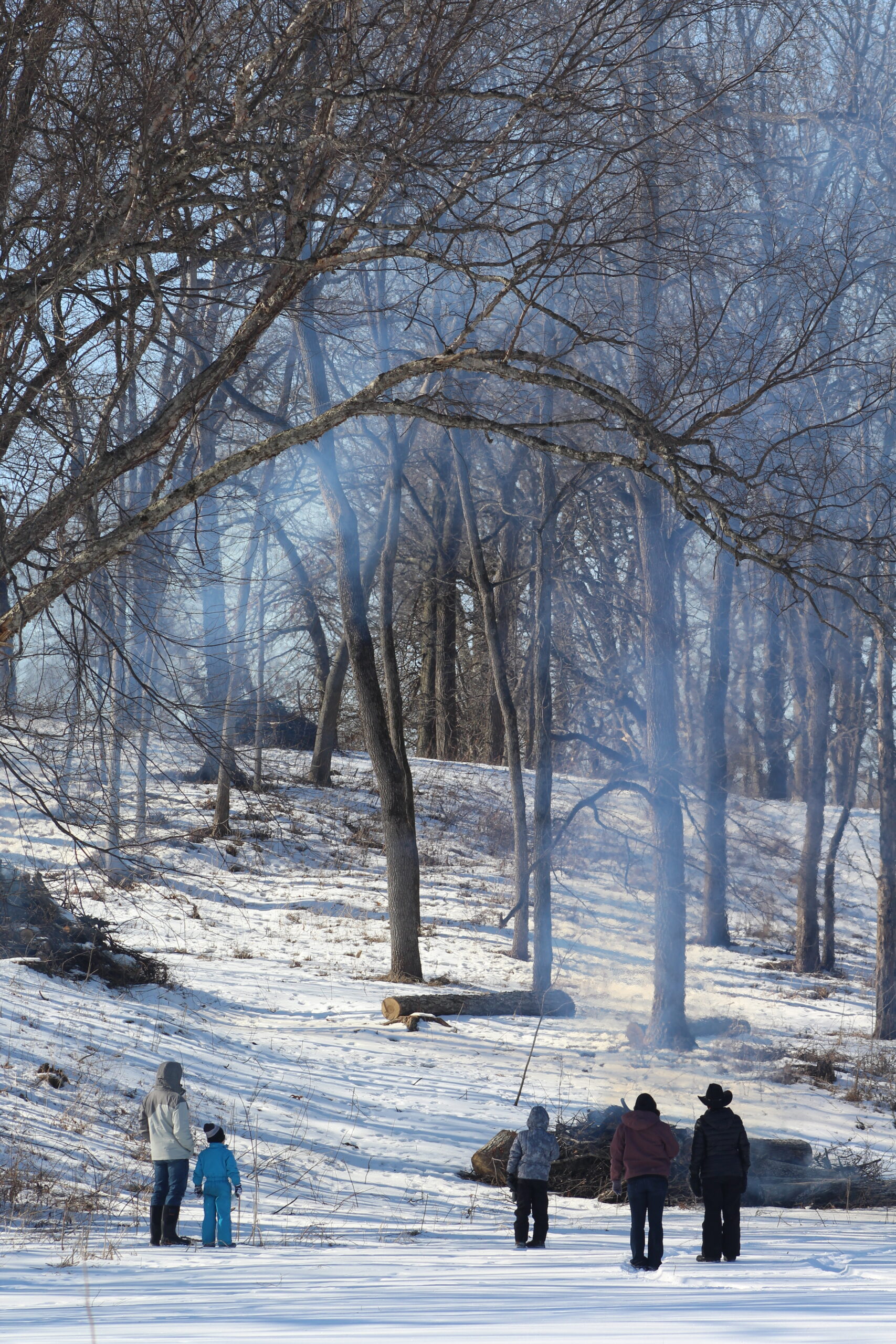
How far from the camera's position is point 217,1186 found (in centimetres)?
729

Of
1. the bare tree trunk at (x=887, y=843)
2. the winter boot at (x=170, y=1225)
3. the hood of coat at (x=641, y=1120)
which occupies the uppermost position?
the bare tree trunk at (x=887, y=843)

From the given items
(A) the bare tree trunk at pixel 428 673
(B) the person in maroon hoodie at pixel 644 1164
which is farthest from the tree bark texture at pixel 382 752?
(A) the bare tree trunk at pixel 428 673

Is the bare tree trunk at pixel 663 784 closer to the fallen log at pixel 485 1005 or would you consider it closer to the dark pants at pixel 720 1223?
the fallen log at pixel 485 1005

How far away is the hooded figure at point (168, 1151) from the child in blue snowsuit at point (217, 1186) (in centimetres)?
13

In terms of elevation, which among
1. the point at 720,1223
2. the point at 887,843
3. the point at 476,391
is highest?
the point at 476,391

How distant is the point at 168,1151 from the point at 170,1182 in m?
→ 0.20

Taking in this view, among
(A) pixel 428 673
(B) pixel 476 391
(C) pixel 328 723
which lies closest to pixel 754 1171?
(B) pixel 476 391

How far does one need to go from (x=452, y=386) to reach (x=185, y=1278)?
1449 centimetres

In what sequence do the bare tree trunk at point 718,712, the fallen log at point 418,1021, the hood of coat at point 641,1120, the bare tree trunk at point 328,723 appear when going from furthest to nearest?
the bare tree trunk at point 328,723, the bare tree trunk at point 718,712, the fallen log at point 418,1021, the hood of coat at point 641,1120

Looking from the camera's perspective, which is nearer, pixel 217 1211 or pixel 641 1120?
pixel 217 1211

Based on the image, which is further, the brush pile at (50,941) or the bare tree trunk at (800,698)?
the bare tree trunk at (800,698)

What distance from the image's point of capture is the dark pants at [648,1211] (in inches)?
275

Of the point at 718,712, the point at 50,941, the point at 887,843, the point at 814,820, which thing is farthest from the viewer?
the point at 814,820

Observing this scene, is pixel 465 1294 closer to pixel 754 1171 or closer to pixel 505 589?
pixel 754 1171
